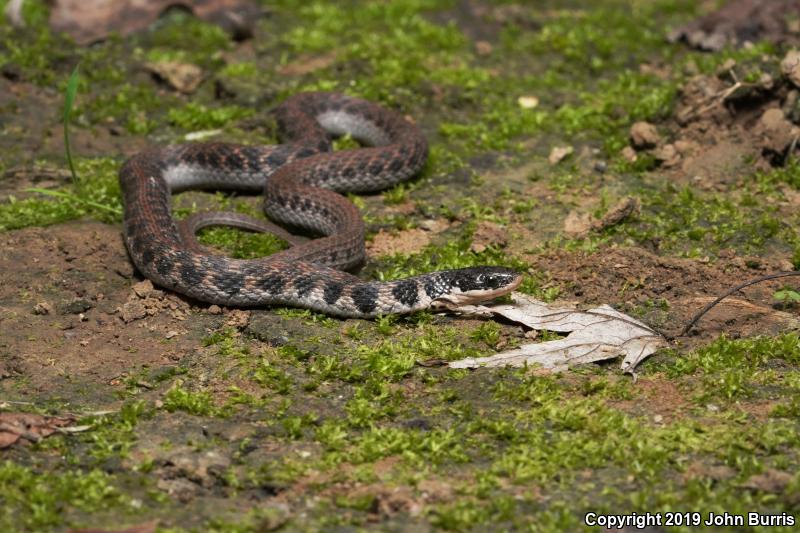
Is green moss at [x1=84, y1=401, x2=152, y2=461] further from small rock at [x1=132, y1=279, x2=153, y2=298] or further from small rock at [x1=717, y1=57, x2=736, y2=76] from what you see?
small rock at [x1=717, y1=57, x2=736, y2=76]

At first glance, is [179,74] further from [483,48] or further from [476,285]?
[476,285]

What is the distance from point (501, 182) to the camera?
40.4ft

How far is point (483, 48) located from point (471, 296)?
23.9ft

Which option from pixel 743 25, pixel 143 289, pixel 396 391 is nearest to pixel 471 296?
pixel 396 391

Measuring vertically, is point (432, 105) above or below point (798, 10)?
below

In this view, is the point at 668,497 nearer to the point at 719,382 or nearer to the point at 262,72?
the point at 719,382

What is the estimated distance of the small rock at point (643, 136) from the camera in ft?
41.3

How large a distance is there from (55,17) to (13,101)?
8.83ft

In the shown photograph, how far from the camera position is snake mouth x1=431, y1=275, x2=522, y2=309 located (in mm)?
9547

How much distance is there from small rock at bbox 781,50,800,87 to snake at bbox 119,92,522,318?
4602 mm

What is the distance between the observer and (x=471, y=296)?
9586mm

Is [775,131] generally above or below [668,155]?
above

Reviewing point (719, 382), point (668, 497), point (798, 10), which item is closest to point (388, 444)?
point (668, 497)

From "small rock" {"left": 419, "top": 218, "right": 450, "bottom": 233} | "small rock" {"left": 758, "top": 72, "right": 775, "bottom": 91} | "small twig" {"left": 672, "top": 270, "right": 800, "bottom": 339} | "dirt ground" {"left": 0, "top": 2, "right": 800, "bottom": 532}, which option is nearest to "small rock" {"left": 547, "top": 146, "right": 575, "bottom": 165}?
"dirt ground" {"left": 0, "top": 2, "right": 800, "bottom": 532}
